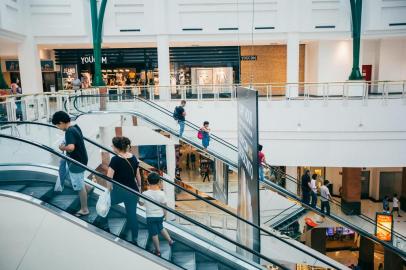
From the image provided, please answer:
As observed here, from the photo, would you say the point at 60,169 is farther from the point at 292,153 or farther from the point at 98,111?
the point at 292,153

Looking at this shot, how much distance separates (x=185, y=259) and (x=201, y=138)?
676 cm

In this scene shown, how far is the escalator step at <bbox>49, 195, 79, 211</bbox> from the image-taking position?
433cm

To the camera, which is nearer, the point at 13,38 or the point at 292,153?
the point at 292,153

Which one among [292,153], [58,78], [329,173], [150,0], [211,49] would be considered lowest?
[329,173]

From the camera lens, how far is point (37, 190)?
455 centimetres

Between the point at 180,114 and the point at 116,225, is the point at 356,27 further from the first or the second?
the point at 116,225

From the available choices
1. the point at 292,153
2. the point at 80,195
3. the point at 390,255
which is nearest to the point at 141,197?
the point at 80,195

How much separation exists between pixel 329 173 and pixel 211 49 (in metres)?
9.59

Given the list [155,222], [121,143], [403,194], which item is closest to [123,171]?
[121,143]

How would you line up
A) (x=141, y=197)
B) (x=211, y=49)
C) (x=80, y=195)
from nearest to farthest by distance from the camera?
(x=141, y=197)
(x=80, y=195)
(x=211, y=49)

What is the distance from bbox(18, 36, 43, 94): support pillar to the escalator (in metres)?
6.32

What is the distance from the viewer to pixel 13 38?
1512 cm

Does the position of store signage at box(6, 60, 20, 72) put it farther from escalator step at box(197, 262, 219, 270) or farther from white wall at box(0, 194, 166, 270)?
escalator step at box(197, 262, 219, 270)

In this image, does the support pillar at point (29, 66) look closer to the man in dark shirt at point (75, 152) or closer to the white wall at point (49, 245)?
the man in dark shirt at point (75, 152)
